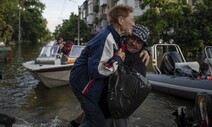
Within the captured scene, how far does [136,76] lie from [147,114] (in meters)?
5.57

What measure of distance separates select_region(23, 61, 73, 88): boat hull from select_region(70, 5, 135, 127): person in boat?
892cm

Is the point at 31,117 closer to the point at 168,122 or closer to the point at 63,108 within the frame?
the point at 63,108

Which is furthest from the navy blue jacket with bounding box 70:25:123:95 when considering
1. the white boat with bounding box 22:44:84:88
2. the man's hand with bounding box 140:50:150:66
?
the white boat with bounding box 22:44:84:88

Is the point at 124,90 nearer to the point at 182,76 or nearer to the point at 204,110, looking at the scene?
the point at 204,110

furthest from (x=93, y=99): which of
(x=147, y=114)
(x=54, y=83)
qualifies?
(x=54, y=83)

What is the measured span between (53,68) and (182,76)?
455 centimetres

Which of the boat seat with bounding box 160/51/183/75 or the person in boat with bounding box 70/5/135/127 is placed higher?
the person in boat with bounding box 70/5/135/127

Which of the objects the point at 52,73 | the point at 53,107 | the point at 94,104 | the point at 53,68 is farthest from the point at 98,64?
the point at 52,73

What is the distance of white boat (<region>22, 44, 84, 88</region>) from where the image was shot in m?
11.7

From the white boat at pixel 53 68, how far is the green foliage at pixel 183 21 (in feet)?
45.0

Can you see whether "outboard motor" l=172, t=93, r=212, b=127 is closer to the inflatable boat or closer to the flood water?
the flood water

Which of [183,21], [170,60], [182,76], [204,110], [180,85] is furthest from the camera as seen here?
[183,21]

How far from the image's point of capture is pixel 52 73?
11812 mm

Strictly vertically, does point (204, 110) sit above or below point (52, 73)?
above
